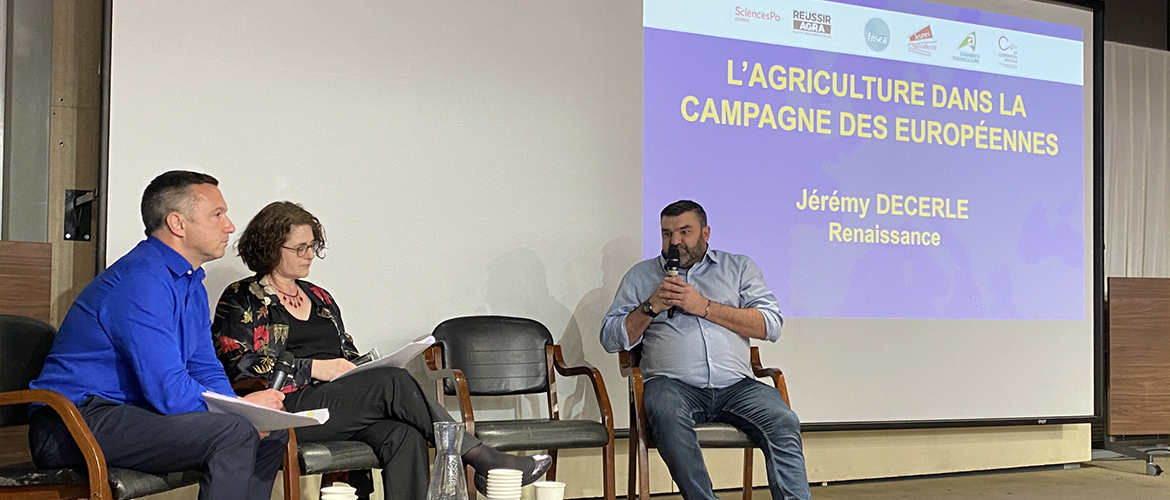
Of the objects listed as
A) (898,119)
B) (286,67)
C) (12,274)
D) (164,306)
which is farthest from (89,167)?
(898,119)

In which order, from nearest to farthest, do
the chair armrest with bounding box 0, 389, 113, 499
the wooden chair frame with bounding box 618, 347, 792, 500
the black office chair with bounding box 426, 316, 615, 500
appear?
the chair armrest with bounding box 0, 389, 113, 499 < the black office chair with bounding box 426, 316, 615, 500 < the wooden chair frame with bounding box 618, 347, 792, 500

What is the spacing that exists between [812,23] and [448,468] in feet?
10.8

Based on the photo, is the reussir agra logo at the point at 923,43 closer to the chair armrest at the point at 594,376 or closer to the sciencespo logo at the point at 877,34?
the sciencespo logo at the point at 877,34

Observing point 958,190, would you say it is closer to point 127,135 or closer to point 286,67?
point 286,67

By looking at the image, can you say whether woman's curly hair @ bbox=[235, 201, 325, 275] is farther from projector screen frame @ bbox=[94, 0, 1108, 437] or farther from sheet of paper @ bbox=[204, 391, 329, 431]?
projector screen frame @ bbox=[94, 0, 1108, 437]

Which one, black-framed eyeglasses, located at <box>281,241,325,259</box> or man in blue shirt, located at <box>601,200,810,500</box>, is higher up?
black-framed eyeglasses, located at <box>281,241,325,259</box>

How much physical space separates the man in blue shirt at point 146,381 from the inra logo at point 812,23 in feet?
9.51

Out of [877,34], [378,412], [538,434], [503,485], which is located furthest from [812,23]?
[503,485]

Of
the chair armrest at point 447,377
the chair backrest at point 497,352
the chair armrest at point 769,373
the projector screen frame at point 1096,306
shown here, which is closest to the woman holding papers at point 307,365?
the chair armrest at point 447,377

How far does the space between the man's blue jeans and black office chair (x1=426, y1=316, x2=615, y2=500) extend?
213 mm

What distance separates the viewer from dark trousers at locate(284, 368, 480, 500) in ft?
9.98

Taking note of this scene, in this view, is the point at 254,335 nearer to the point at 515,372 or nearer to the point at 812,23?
the point at 515,372

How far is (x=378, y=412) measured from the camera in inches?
122

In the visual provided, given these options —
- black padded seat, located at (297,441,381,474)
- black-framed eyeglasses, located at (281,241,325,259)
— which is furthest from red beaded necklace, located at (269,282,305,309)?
black padded seat, located at (297,441,381,474)
